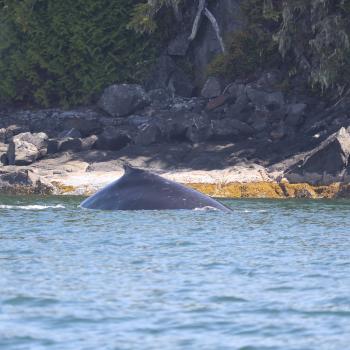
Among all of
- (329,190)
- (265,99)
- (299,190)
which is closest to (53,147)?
(265,99)

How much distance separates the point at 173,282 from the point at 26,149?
22729mm

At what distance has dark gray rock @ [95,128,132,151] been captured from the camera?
37.8m

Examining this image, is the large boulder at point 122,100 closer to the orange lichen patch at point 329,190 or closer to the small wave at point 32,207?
the orange lichen patch at point 329,190

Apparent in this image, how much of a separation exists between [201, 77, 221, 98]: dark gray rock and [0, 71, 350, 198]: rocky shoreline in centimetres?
4

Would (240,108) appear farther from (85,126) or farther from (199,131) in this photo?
(85,126)

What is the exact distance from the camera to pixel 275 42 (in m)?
39.4

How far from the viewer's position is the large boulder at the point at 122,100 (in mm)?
Answer: 40344

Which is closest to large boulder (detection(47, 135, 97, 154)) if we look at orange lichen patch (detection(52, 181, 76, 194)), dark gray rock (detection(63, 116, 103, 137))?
dark gray rock (detection(63, 116, 103, 137))

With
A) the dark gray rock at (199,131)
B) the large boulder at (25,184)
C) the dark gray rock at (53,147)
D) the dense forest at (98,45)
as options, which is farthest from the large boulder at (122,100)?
the large boulder at (25,184)

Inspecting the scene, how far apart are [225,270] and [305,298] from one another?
257 centimetres

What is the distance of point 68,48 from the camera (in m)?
43.1

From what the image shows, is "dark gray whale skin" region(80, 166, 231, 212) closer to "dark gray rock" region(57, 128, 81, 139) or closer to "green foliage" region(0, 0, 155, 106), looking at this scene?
"dark gray rock" region(57, 128, 81, 139)

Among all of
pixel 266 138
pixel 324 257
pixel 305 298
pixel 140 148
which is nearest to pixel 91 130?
pixel 140 148

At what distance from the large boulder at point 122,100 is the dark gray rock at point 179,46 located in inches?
110
